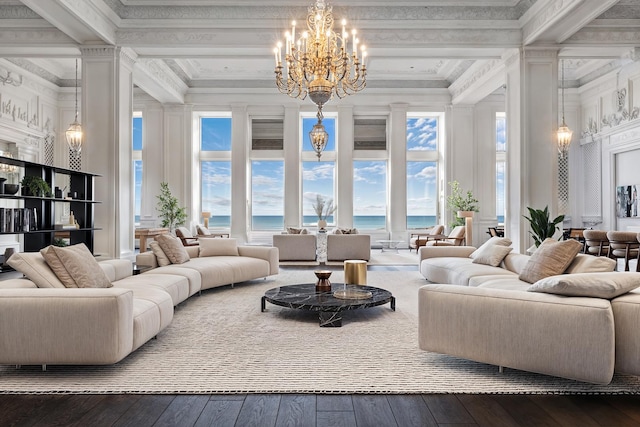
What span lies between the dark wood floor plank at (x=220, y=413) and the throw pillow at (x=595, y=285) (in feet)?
6.39

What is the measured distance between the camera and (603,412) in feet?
7.65

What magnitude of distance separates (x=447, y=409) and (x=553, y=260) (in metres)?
2.23

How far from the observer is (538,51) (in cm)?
747

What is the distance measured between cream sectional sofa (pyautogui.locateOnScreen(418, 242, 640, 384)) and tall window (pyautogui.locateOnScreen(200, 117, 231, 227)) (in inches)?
411

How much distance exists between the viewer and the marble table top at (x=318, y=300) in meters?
4.09

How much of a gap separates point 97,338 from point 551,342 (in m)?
2.65

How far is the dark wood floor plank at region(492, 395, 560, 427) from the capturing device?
7.23ft

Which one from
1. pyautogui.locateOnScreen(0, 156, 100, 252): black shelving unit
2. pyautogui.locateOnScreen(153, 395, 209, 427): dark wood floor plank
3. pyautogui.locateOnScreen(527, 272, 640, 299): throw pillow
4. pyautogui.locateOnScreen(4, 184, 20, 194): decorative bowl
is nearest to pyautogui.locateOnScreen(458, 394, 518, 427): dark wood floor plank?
pyautogui.locateOnScreen(527, 272, 640, 299): throw pillow

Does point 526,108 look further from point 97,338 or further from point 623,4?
point 97,338

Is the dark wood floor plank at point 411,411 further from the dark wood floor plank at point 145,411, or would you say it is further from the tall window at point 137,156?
the tall window at point 137,156

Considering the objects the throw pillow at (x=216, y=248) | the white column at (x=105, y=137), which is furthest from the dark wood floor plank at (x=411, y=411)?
the white column at (x=105, y=137)

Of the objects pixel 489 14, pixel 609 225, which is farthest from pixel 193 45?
pixel 609 225

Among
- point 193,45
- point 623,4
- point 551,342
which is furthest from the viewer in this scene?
point 193,45

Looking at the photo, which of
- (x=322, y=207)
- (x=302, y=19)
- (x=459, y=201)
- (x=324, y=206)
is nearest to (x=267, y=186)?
(x=324, y=206)
